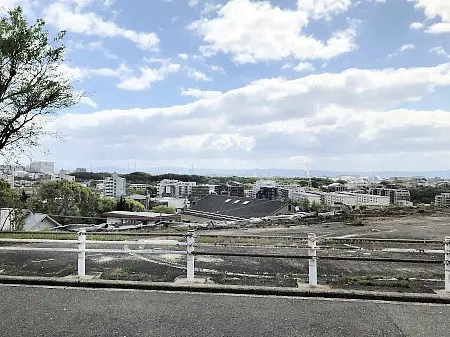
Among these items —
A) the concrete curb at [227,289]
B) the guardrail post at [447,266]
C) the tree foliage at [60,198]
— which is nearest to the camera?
the concrete curb at [227,289]

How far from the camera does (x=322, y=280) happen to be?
278 inches

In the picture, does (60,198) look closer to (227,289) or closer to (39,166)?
(39,166)

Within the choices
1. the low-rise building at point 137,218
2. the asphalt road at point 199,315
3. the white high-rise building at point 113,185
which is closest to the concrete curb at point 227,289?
the asphalt road at point 199,315

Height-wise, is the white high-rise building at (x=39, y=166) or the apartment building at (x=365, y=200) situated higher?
the white high-rise building at (x=39, y=166)

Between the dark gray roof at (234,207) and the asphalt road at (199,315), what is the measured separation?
3717 centimetres

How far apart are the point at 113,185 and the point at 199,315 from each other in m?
101

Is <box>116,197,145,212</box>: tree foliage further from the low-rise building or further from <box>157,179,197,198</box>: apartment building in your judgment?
<box>157,179,197,198</box>: apartment building

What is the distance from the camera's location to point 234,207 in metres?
50.6

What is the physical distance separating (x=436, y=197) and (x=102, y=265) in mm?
30749

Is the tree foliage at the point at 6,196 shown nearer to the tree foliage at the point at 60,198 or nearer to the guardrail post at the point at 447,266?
the tree foliage at the point at 60,198

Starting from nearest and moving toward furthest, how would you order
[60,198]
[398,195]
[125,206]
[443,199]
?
[443,199], [398,195], [60,198], [125,206]

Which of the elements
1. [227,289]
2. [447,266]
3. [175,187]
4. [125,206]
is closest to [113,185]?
[125,206]

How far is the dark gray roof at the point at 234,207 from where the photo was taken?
148ft

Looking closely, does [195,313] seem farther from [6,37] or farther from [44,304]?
[6,37]
